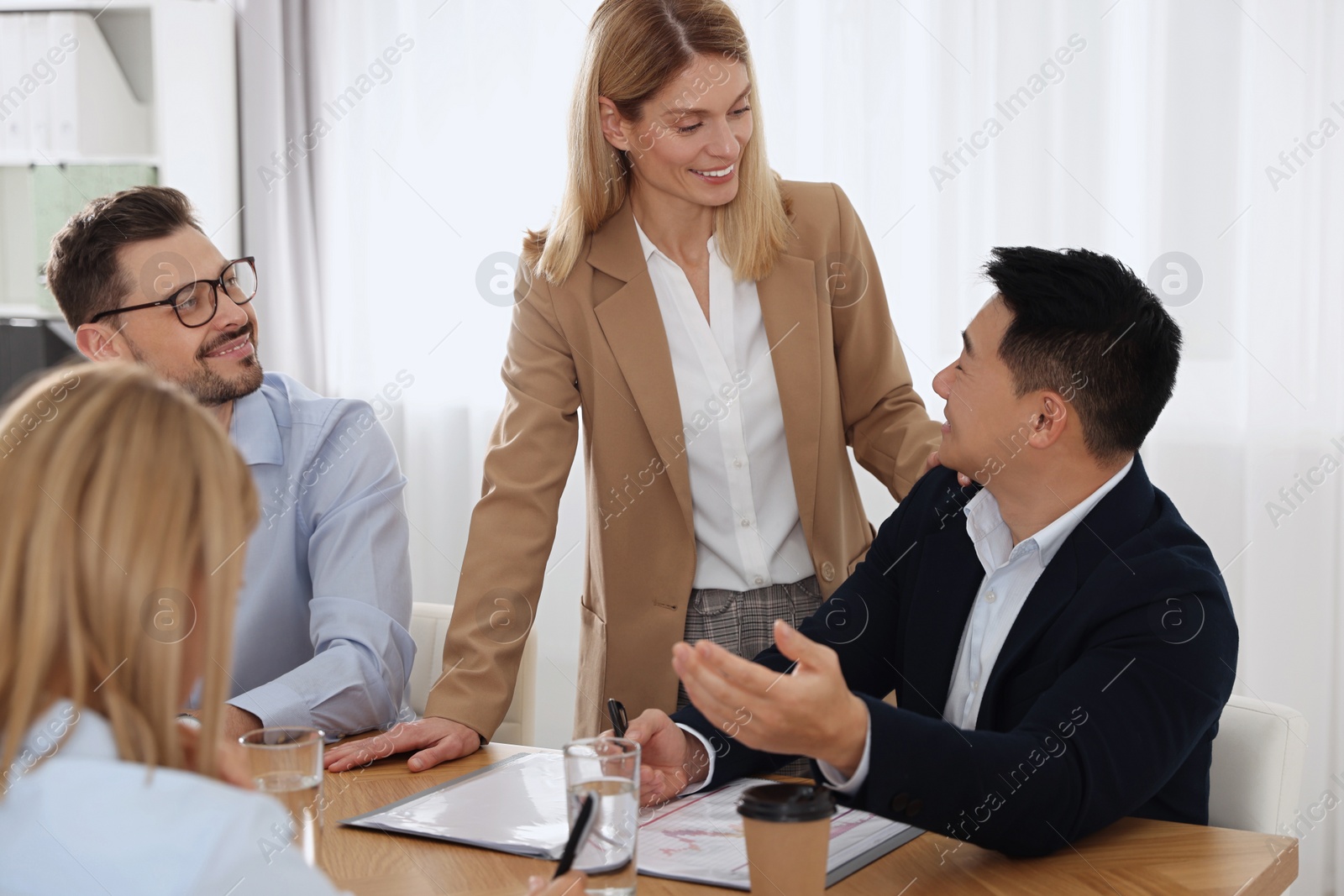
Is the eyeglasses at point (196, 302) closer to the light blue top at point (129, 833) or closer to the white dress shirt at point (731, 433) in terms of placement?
the white dress shirt at point (731, 433)

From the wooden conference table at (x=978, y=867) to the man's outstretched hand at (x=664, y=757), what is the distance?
23cm

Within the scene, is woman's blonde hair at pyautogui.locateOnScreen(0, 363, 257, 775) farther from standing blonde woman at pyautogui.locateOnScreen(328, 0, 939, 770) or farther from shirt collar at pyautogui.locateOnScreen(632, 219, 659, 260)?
shirt collar at pyautogui.locateOnScreen(632, 219, 659, 260)

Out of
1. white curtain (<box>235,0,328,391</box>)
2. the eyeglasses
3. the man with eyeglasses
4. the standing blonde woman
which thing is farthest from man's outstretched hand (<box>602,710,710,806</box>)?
white curtain (<box>235,0,328,391</box>)

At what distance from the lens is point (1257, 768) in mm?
1551

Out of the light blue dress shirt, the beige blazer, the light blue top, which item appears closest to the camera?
the light blue top

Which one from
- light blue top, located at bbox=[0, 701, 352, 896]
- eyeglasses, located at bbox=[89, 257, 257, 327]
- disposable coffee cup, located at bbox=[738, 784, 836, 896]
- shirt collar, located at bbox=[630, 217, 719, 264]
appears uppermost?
shirt collar, located at bbox=[630, 217, 719, 264]

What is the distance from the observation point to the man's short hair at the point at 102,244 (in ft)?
6.87

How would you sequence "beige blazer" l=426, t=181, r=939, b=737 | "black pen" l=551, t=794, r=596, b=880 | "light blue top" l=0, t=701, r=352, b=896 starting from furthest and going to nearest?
1. "beige blazer" l=426, t=181, r=939, b=737
2. "black pen" l=551, t=794, r=596, b=880
3. "light blue top" l=0, t=701, r=352, b=896

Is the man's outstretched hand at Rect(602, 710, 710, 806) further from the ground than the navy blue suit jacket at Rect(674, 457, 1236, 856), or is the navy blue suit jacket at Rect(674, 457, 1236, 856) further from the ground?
the navy blue suit jacket at Rect(674, 457, 1236, 856)

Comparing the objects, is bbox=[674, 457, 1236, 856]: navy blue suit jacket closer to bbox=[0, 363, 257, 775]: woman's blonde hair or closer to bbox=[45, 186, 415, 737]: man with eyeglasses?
bbox=[0, 363, 257, 775]: woman's blonde hair

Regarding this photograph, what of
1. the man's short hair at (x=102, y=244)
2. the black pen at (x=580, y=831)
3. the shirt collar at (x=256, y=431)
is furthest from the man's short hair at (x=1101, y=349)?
the man's short hair at (x=102, y=244)

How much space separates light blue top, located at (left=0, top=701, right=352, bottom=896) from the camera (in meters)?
0.82

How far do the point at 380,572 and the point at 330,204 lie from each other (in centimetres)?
245

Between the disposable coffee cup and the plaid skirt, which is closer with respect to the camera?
the disposable coffee cup
